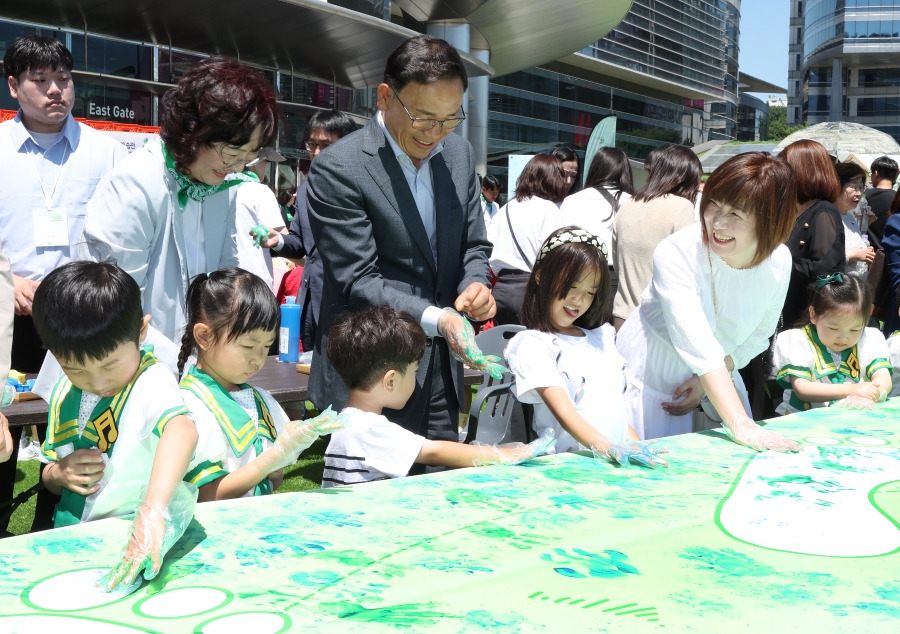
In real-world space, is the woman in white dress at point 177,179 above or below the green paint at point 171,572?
A: above

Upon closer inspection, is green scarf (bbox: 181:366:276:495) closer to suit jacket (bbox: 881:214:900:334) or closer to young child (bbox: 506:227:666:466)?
young child (bbox: 506:227:666:466)

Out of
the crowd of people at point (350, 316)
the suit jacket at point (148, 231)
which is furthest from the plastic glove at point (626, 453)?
the suit jacket at point (148, 231)

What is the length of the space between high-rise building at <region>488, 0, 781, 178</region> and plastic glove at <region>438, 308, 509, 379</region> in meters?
24.8

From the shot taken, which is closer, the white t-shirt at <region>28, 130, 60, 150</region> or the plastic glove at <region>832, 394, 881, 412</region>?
the plastic glove at <region>832, 394, 881, 412</region>

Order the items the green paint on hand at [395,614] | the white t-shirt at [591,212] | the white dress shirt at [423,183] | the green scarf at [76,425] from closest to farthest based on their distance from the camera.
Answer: the green paint on hand at [395,614]
the green scarf at [76,425]
the white dress shirt at [423,183]
the white t-shirt at [591,212]

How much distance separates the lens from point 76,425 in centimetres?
177

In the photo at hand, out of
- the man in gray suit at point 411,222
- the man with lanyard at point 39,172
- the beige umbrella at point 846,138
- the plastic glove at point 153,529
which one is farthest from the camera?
the beige umbrella at point 846,138

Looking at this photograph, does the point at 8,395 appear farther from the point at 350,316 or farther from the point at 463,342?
the point at 463,342

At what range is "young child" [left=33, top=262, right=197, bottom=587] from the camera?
5.31 ft

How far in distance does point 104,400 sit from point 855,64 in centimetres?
7432

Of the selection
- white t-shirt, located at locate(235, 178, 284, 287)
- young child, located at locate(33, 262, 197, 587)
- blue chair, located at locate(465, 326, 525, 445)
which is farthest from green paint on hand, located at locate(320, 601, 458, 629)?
white t-shirt, located at locate(235, 178, 284, 287)

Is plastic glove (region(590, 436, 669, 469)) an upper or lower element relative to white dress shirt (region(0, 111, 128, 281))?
lower

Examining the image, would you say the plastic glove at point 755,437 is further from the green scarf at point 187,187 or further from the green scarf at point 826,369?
the green scarf at point 187,187

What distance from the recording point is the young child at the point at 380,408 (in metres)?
2.03
